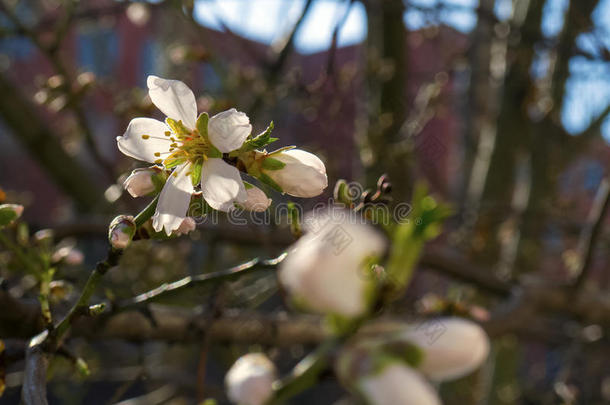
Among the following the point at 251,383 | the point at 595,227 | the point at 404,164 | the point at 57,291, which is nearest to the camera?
the point at 251,383

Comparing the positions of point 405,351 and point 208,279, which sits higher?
point 405,351

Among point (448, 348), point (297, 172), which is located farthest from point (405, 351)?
point (297, 172)

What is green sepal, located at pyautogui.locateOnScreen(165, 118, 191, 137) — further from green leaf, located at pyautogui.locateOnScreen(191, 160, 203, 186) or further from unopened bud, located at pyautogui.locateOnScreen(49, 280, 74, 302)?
unopened bud, located at pyautogui.locateOnScreen(49, 280, 74, 302)

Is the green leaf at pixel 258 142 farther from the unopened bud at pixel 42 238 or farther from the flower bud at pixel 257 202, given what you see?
the unopened bud at pixel 42 238

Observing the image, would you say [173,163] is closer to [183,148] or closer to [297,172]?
[183,148]

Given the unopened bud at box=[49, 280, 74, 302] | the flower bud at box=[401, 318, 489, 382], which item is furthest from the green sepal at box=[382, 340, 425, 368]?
the unopened bud at box=[49, 280, 74, 302]

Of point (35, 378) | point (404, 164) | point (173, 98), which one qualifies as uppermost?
point (173, 98)
